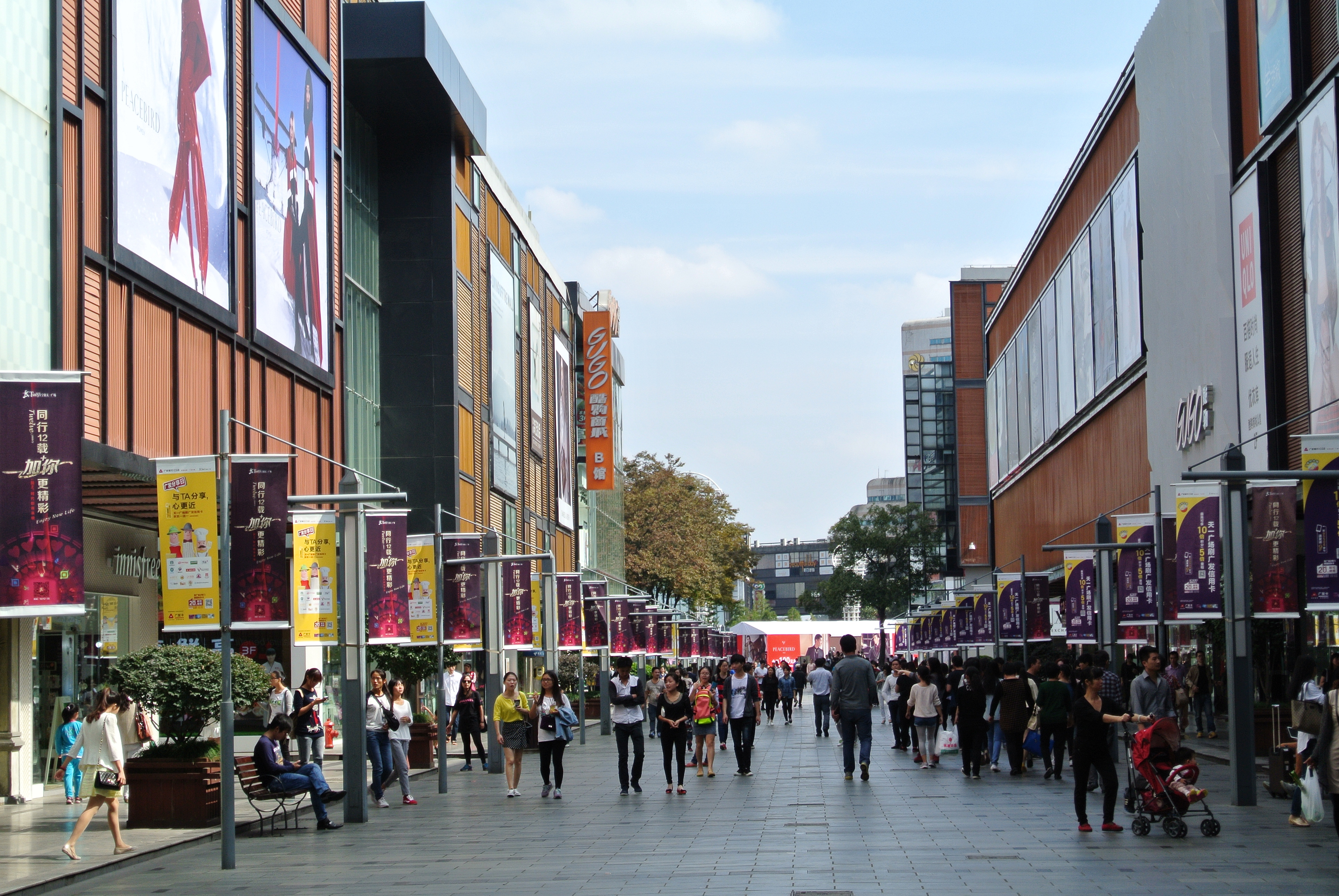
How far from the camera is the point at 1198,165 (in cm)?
3312

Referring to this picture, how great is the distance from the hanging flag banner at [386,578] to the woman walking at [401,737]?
76 centimetres

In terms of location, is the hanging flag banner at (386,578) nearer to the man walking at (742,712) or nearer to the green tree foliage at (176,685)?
the green tree foliage at (176,685)

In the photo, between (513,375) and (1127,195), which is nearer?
(1127,195)

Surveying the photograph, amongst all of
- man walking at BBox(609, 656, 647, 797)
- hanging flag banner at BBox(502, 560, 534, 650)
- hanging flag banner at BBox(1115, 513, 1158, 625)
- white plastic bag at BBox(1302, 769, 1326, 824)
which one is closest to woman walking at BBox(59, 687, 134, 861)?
man walking at BBox(609, 656, 647, 797)

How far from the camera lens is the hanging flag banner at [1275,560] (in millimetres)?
18906

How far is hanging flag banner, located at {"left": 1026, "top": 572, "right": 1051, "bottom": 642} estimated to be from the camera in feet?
122

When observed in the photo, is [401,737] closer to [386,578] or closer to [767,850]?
[386,578]

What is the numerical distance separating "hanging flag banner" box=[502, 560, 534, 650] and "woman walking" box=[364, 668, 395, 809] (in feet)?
26.7

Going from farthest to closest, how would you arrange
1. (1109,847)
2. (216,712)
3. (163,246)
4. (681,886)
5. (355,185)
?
(355,185) → (163,246) → (216,712) → (1109,847) → (681,886)

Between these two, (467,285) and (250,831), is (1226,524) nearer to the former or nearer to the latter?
(250,831)

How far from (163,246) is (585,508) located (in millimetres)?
50716

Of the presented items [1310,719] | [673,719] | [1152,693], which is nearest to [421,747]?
[673,719]

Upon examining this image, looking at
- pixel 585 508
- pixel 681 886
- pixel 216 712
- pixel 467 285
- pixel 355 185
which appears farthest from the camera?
pixel 585 508

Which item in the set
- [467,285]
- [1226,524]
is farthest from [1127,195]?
[1226,524]
